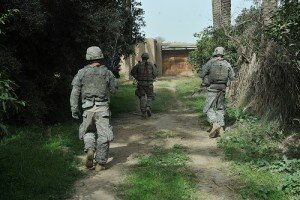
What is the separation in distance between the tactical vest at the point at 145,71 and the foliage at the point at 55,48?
1.33 meters

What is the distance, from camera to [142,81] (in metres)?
13.6

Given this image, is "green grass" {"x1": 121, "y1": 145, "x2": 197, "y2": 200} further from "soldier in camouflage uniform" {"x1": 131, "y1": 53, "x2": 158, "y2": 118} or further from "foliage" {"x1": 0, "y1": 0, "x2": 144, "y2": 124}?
"soldier in camouflage uniform" {"x1": 131, "y1": 53, "x2": 158, "y2": 118}

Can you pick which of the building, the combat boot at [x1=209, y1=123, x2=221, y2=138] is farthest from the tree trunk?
the building

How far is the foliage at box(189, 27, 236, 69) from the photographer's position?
17906 millimetres

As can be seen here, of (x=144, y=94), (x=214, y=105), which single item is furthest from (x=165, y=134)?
(x=144, y=94)

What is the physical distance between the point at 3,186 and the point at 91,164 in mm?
1774

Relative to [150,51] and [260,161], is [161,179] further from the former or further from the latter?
[150,51]

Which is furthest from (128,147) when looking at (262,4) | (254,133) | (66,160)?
(262,4)

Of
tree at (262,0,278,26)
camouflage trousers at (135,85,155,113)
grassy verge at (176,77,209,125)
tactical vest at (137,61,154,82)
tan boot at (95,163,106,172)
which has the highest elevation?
tree at (262,0,278,26)

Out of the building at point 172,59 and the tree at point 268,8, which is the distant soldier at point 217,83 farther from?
the building at point 172,59

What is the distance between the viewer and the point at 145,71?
13.5 meters

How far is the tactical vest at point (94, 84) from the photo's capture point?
798cm

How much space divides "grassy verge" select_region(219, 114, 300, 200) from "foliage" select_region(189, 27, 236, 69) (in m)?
Answer: 6.71

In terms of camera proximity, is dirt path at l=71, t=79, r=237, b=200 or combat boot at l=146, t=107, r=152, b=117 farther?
combat boot at l=146, t=107, r=152, b=117
